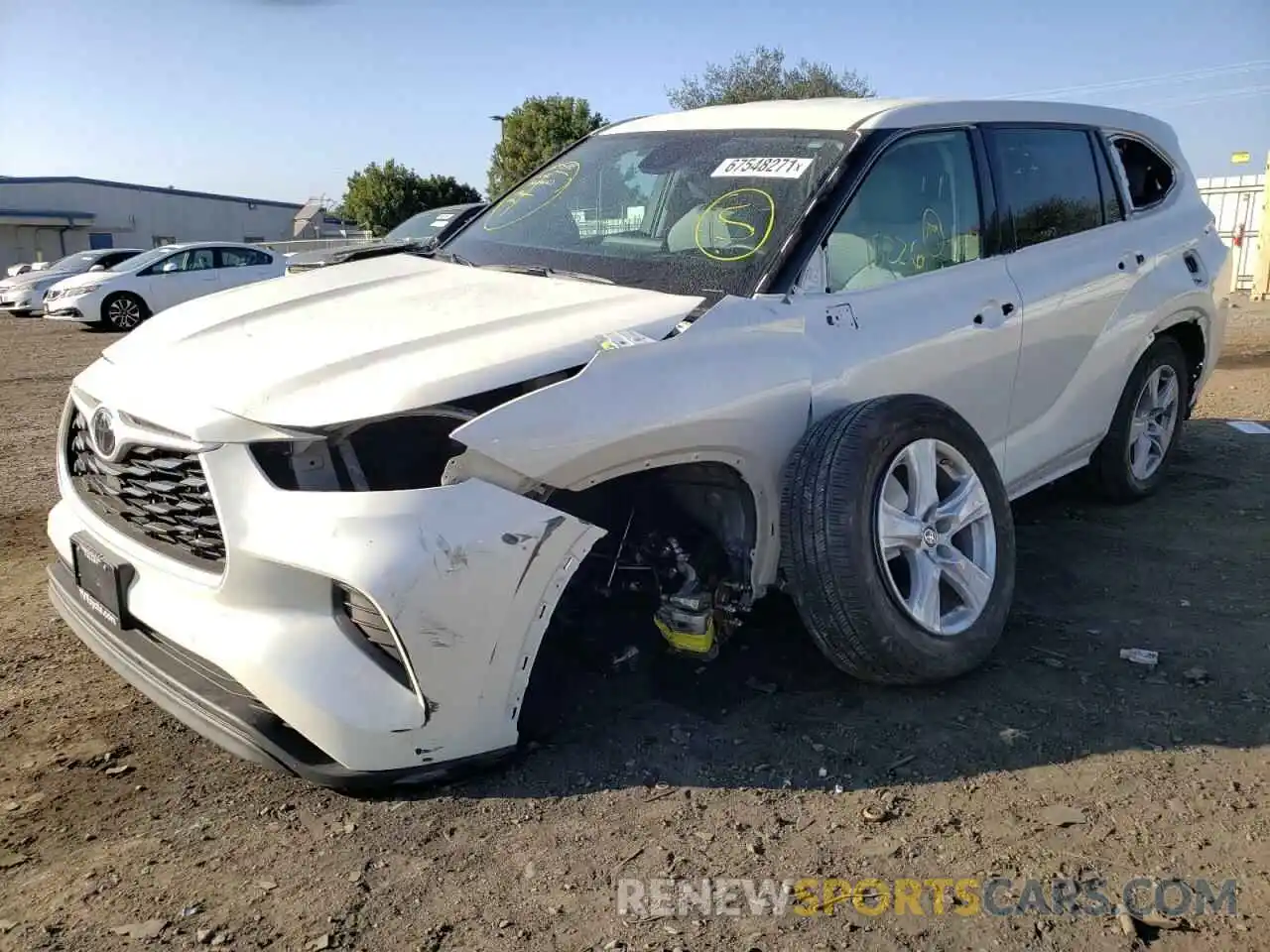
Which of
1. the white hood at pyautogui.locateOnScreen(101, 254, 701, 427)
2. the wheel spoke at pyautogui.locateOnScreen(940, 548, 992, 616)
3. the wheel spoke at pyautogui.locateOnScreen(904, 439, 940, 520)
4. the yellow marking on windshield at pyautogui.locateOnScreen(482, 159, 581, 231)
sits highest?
the yellow marking on windshield at pyautogui.locateOnScreen(482, 159, 581, 231)

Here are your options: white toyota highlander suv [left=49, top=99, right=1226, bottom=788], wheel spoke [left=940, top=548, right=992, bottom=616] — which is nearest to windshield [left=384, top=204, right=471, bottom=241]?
white toyota highlander suv [left=49, top=99, right=1226, bottom=788]

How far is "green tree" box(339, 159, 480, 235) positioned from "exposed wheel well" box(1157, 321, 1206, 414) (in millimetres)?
43882

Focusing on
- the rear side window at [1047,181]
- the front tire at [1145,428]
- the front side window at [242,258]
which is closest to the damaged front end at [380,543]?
the rear side window at [1047,181]

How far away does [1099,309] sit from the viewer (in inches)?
177

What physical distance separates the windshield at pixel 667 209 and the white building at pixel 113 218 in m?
48.3

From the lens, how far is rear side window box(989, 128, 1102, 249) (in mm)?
4172

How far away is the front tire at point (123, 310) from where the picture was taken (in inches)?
701

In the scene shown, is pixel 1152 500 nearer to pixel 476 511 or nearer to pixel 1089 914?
pixel 1089 914

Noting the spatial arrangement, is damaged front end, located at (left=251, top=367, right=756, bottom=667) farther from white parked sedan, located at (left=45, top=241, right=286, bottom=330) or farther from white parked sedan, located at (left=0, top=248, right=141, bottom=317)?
white parked sedan, located at (left=0, top=248, right=141, bottom=317)

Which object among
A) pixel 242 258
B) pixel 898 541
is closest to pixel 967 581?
pixel 898 541

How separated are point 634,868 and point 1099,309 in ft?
11.0

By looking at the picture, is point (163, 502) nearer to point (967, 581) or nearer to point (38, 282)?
point (967, 581)

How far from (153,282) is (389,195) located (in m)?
30.3

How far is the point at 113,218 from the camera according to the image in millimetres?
48656
